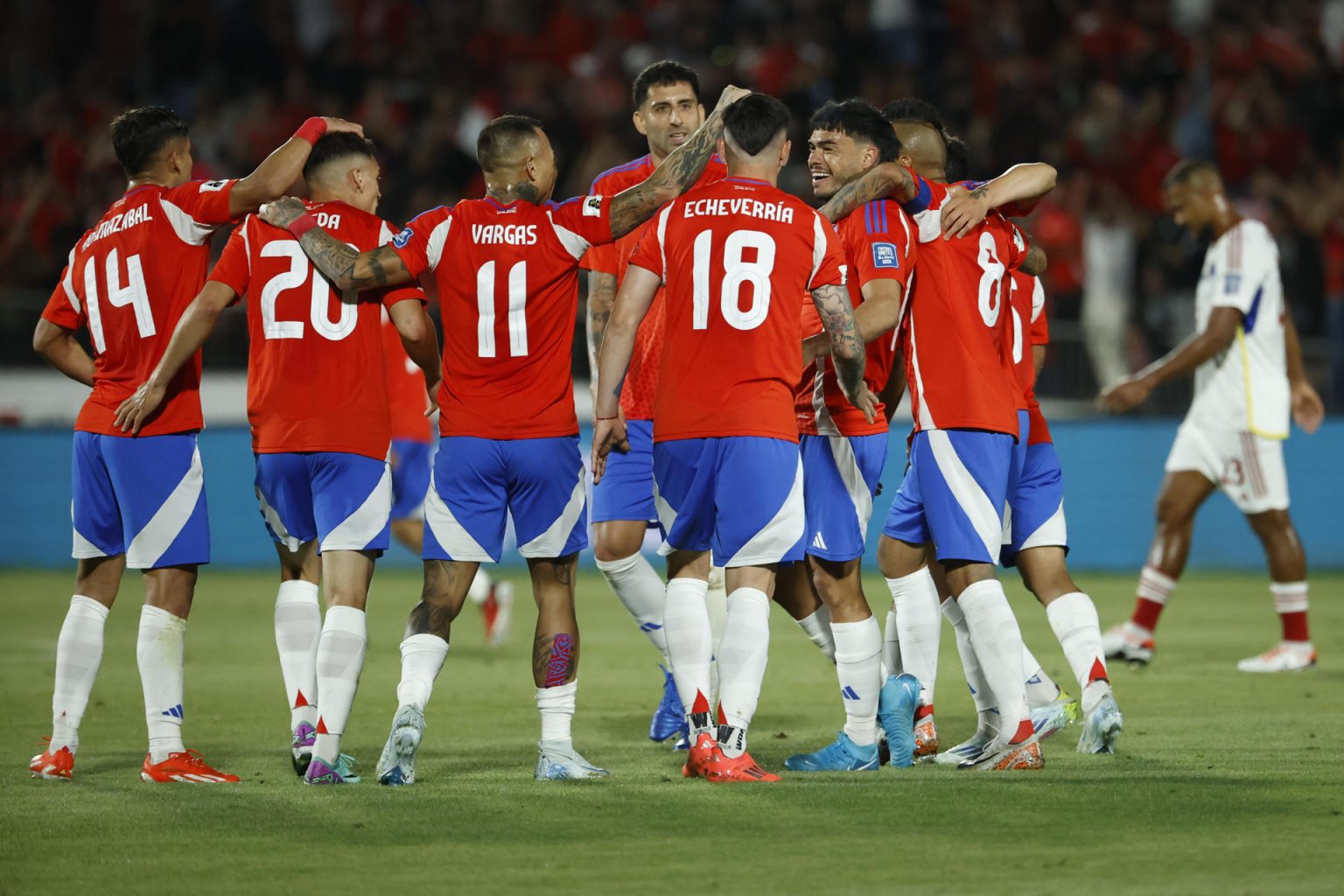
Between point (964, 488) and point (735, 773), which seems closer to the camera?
point (735, 773)

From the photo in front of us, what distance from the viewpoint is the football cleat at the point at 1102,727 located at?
667cm

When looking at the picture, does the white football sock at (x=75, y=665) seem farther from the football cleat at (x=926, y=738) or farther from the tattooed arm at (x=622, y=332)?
the football cleat at (x=926, y=738)

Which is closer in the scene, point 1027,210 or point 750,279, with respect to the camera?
point 750,279

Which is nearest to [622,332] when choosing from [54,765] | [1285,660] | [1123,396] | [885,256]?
[885,256]

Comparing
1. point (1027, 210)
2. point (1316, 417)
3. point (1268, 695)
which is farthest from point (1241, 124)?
point (1027, 210)

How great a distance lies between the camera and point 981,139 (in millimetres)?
18156

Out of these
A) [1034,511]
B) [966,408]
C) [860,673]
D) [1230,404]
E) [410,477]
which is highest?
[1230,404]

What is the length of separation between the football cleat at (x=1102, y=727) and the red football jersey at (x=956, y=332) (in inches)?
44.2

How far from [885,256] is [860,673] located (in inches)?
61.2

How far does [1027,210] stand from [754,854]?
3242mm

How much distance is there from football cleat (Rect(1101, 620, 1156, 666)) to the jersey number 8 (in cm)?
451

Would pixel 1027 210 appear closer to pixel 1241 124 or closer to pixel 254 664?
pixel 254 664

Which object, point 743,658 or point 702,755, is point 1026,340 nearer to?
point 743,658

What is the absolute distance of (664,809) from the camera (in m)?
5.66
